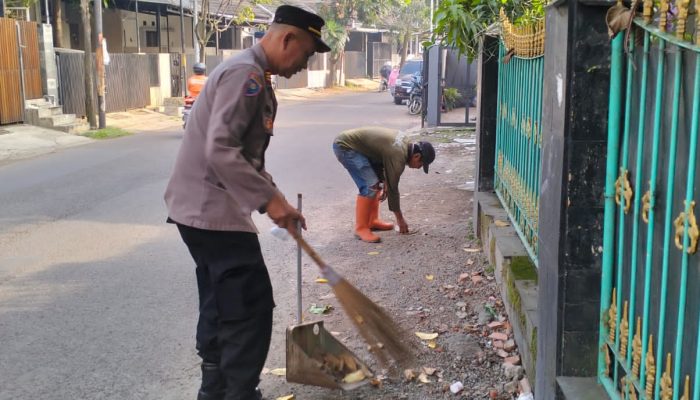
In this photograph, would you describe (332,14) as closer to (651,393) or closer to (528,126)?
(528,126)

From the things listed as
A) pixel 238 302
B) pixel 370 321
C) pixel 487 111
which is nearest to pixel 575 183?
pixel 370 321

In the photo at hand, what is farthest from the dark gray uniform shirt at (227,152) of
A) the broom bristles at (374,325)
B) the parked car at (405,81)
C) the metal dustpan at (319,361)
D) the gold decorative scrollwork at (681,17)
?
the parked car at (405,81)

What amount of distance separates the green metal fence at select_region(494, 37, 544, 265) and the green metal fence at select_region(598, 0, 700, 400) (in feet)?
5.25

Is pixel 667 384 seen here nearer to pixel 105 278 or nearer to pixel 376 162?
pixel 105 278

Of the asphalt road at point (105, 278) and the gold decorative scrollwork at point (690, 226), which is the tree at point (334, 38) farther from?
the gold decorative scrollwork at point (690, 226)

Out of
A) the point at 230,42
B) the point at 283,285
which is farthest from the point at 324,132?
the point at 230,42

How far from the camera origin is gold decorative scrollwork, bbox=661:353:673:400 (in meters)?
2.27

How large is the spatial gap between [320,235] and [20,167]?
22.6 feet

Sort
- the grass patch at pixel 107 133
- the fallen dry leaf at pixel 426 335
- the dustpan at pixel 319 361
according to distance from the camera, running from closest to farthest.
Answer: the dustpan at pixel 319 361 → the fallen dry leaf at pixel 426 335 → the grass patch at pixel 107 133

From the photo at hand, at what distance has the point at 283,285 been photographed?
5941 mm

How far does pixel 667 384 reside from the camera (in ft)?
7.48

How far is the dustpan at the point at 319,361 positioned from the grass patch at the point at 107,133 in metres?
14.2

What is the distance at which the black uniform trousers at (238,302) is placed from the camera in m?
3.37

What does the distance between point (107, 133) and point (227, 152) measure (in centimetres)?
1522
